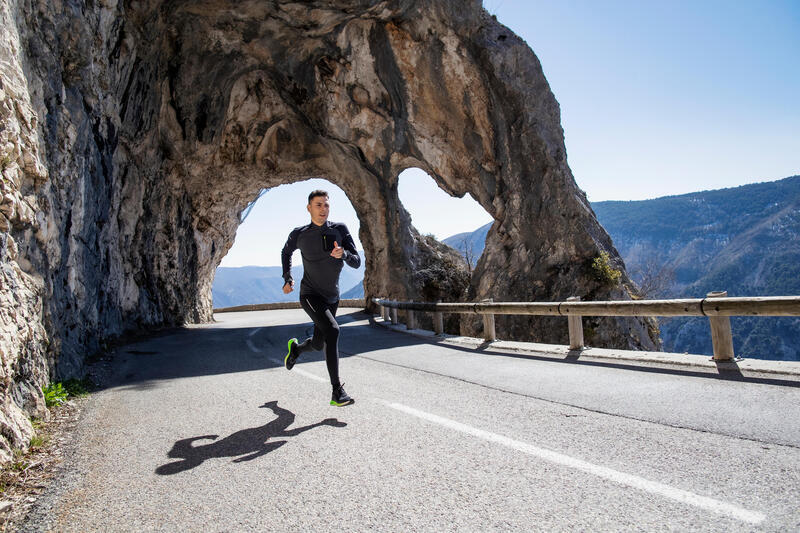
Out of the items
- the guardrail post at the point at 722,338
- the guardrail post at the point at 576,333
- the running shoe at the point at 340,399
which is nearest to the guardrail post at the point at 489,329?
the guardrail post at the point at 576,333

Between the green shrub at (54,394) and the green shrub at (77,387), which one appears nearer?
the green shrub at (54,394)

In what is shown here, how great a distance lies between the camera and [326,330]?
516cm

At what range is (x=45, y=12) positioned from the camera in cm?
743

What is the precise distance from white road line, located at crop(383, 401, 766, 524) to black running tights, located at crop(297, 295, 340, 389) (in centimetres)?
141

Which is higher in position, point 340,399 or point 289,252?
point 289,252

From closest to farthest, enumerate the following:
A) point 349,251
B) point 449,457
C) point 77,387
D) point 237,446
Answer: point 449,457 → point 237,446 → point 349,251 → point 77,387

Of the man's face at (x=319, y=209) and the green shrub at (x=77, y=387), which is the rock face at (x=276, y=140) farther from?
the man's face at (x=319, y=209)

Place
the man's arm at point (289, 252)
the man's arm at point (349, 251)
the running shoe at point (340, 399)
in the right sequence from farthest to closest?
the man's arm at point (289, 252) → the man's arm at point (349, 251) → the running shoe at point (340, 399)

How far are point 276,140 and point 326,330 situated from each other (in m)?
22.4

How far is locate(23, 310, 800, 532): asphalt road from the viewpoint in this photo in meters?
2.37

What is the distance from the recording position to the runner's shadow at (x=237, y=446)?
11.4 ft

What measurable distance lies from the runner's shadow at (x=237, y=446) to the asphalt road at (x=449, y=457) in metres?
0.02

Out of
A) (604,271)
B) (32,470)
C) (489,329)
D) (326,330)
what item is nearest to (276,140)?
(604,271)

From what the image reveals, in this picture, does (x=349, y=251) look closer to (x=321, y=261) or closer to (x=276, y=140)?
(x=321, y=261)
